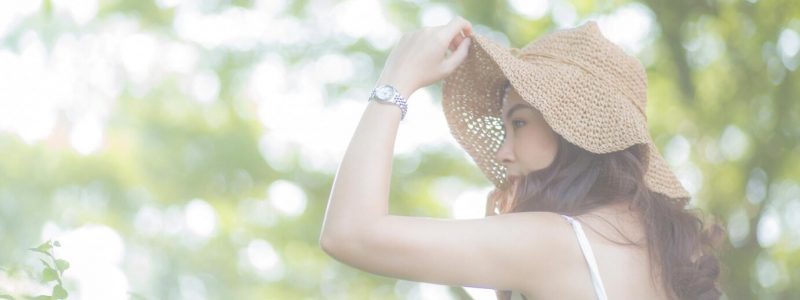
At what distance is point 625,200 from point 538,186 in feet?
0.56

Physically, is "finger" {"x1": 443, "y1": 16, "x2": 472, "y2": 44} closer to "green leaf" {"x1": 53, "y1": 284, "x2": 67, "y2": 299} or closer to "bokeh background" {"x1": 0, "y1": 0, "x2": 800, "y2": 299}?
"green leaf" {"x1": 53, "y1": 284, "x2": 67, "y2": 299}

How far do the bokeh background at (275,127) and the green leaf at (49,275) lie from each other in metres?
4.92

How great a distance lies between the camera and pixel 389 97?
2.00 metres

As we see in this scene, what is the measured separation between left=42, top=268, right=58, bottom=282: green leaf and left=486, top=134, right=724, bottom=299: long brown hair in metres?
0.94

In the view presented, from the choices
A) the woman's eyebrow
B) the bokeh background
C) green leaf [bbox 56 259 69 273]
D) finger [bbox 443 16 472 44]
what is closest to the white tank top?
the woman's eyebrow

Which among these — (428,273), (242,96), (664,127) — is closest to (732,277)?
(664,127)

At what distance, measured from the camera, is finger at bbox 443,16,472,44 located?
215 centimetres

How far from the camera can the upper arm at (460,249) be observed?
1831 millimetres

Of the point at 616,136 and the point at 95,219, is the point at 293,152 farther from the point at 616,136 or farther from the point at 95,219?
the point at 616,136

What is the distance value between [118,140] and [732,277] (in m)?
4.50

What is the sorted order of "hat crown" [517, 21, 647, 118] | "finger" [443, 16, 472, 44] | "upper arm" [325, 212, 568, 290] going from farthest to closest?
"hat crown" [517, 21, 647, 118]
"finger" [443, 16, 472, 44]
"upper arm" [325, 212, 568, 290]

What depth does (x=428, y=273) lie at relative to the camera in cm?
186

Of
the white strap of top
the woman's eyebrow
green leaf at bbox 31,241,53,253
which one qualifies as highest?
the woman's eyebrow

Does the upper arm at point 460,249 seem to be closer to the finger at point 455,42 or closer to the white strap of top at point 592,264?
the white strap of top at point 592,264
